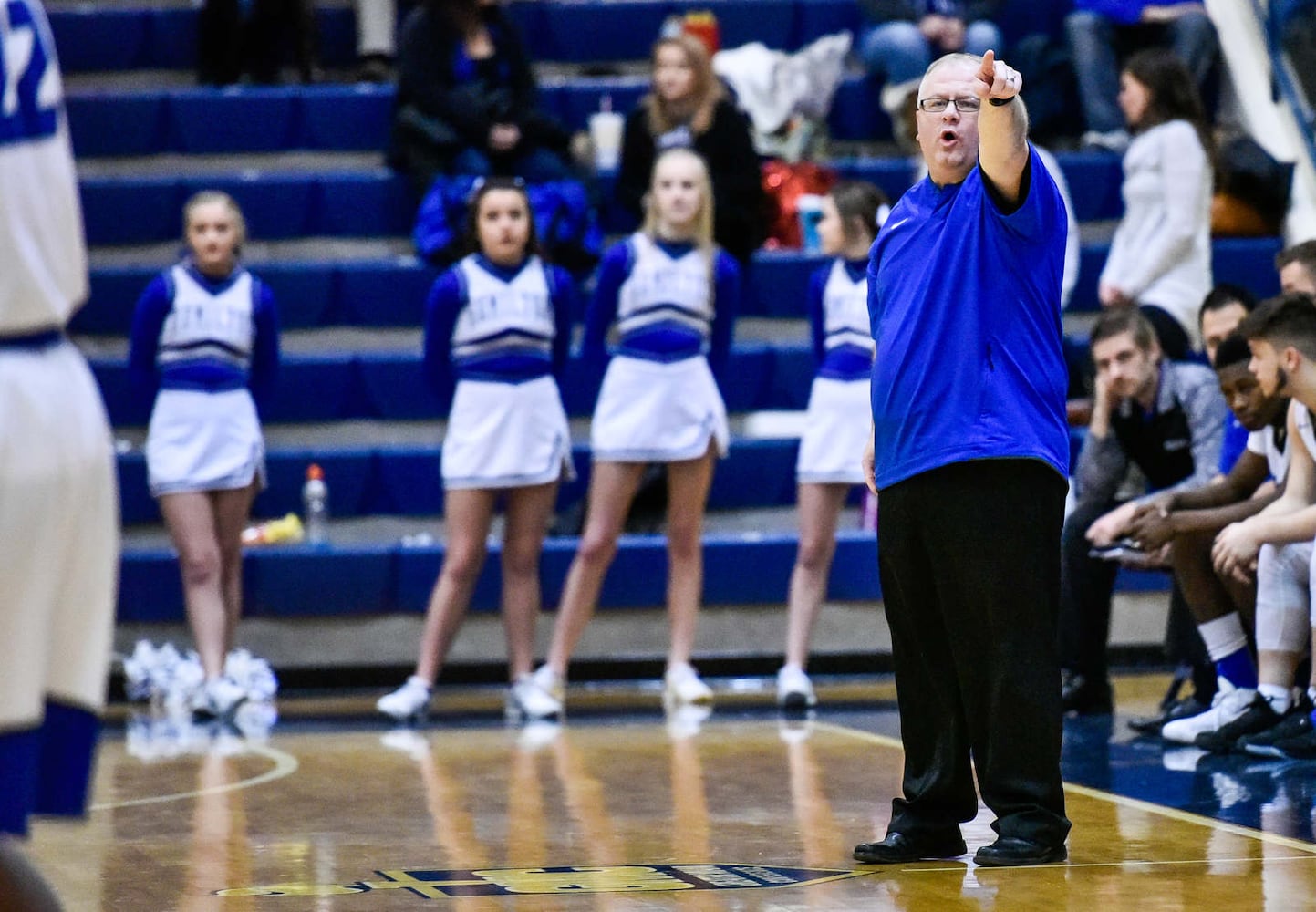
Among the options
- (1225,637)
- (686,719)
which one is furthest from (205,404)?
(1225,637)

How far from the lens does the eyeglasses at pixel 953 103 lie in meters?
3.57

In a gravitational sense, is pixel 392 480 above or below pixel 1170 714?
above

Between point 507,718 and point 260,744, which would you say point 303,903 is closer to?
point 260,744

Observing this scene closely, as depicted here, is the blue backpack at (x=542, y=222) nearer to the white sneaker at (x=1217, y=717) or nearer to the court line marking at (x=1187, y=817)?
the white sneaker at (x=1217, y=717)

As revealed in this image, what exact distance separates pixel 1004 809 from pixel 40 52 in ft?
7.20

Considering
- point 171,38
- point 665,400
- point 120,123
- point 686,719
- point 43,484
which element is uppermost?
point 171,38

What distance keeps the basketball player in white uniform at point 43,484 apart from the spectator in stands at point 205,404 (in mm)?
4502

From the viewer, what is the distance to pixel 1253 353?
16.0 ft

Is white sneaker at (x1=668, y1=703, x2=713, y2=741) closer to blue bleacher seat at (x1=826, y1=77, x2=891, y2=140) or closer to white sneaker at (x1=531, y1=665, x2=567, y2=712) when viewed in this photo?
white sneaker at (x1=531, y1=665, x2=567, y2=712)

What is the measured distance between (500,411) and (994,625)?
333 cm

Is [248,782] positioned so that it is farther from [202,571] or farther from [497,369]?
[497,369]

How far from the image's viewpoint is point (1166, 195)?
780cm

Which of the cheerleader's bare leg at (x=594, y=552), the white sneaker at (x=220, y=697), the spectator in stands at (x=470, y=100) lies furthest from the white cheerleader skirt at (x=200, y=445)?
the spectator in stands at (x=470, y=100)

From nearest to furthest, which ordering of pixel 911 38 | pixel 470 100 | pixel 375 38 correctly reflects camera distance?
pixel 470 100, pixel 911 38, pixel 375 38
